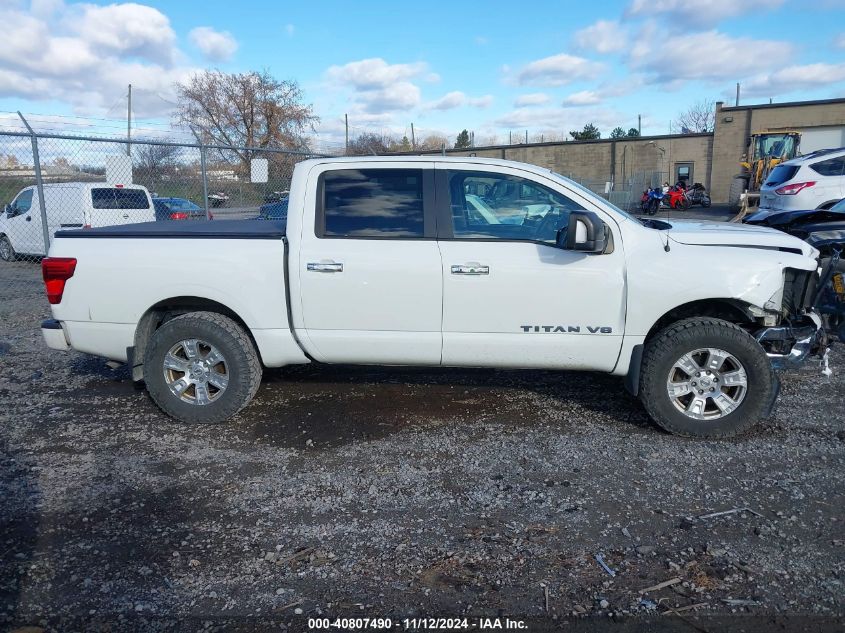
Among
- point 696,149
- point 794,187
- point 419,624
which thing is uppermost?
point 696,149

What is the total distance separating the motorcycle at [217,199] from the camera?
41.1 ft

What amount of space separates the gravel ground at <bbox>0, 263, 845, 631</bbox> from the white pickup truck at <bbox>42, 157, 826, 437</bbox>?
489 millimetres

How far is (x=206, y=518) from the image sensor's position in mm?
3645

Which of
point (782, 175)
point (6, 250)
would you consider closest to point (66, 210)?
point (6, 250)

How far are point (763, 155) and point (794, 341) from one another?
29227mm

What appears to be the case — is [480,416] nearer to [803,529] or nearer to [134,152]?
[803,529]

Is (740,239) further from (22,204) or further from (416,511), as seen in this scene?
(22,204)

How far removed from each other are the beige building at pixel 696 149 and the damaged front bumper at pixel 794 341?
27596 millimetres

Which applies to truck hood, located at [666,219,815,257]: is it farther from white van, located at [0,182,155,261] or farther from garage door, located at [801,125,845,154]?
garage door, located at [801,125,845,154]

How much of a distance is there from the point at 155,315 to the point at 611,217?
3541mm

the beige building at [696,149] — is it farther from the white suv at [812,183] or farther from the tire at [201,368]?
the tire at [201,368]

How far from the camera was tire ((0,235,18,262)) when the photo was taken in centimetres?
1533

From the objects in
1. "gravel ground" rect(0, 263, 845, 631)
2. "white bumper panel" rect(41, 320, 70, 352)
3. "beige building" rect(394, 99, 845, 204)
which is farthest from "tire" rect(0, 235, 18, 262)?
"beige building" rect(394, 99, 845, 204)

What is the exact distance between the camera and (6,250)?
15.5 metres
